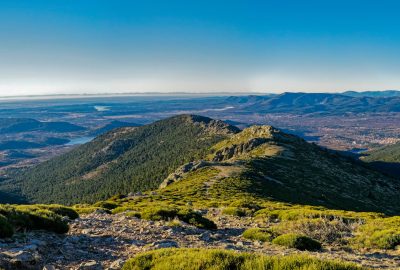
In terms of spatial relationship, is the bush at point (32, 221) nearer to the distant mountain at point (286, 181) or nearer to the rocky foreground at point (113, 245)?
the rocky foreground at point (113, 245)

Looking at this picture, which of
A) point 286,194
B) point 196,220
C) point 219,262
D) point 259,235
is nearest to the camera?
point 219,262

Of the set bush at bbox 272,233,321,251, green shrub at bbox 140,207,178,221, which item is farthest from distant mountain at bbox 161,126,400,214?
bush at bbox 272,233,321,251

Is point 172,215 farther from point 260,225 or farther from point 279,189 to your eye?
point 279,189

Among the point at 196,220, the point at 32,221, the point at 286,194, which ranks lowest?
the point at 286,194

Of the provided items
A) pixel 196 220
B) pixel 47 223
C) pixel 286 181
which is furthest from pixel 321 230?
pixel 286 181

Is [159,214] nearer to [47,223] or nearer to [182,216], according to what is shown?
[182,216]

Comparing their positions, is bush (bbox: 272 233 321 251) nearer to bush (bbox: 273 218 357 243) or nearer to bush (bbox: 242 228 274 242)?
bush (bbox: 242 228 274 242)
